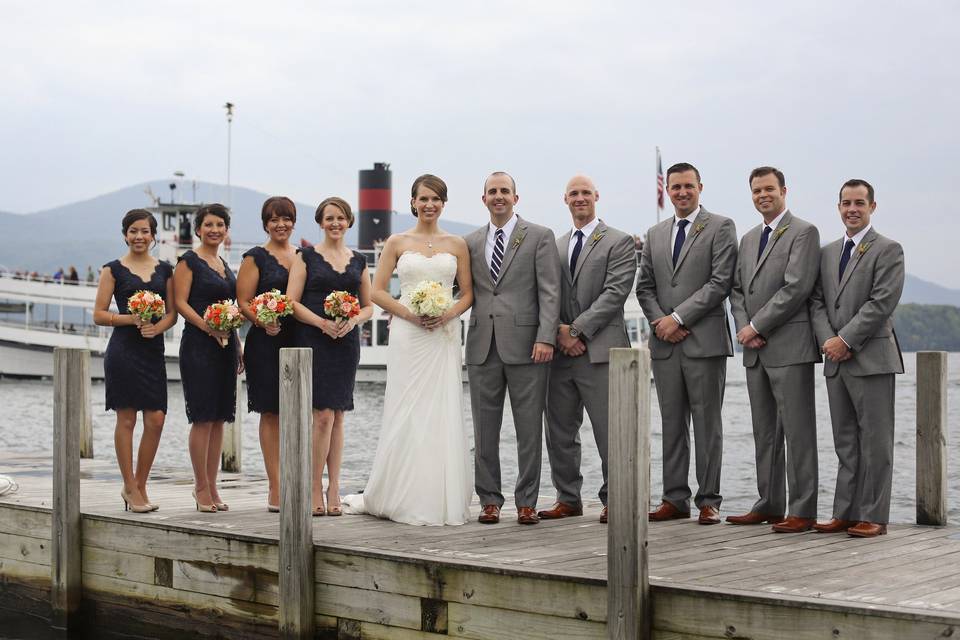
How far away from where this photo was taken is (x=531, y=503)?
736 cm

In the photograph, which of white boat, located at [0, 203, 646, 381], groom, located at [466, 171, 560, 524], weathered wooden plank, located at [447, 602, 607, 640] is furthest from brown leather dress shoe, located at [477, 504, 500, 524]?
white boat, located at [0, 203, 646, 381]

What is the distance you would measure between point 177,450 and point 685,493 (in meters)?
18.9

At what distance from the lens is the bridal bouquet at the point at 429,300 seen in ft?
23.8

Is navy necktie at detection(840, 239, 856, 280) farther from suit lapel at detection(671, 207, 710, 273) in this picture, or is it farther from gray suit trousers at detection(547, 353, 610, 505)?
gray suit trousers at detection(547, 353, 610, 505)

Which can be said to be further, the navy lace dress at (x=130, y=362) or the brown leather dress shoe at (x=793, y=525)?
the navy lace dress at (x=130, y=362)

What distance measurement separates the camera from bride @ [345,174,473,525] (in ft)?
24.0

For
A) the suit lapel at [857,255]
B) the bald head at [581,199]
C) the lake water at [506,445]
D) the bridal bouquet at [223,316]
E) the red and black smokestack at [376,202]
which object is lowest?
the lake water at [506,445]

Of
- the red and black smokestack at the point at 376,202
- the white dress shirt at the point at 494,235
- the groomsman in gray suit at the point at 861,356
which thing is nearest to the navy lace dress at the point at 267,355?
the white dress shirt at the point at 494,235

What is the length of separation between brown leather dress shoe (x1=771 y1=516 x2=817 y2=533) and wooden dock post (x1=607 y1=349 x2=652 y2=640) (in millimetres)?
1742

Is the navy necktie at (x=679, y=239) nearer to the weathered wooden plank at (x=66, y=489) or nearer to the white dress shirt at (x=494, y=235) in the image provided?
the white dress shirt at (x=494, y=235)

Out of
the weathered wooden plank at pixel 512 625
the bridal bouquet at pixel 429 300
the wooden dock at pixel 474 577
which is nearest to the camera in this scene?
the wooden dock at pixel 474 577

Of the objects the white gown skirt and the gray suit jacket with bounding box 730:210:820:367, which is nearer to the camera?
the gray suit jacket with bounding box 730:210:820:367

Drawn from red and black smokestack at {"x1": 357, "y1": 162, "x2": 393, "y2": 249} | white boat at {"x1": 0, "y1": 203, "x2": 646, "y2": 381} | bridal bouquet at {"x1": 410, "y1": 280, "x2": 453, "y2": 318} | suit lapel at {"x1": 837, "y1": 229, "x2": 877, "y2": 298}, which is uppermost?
red and black smokestack at {"x1": 357, "y1": 162, "x2": 393, "y2": 249}

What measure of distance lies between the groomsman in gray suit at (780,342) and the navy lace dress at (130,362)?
3735mm
